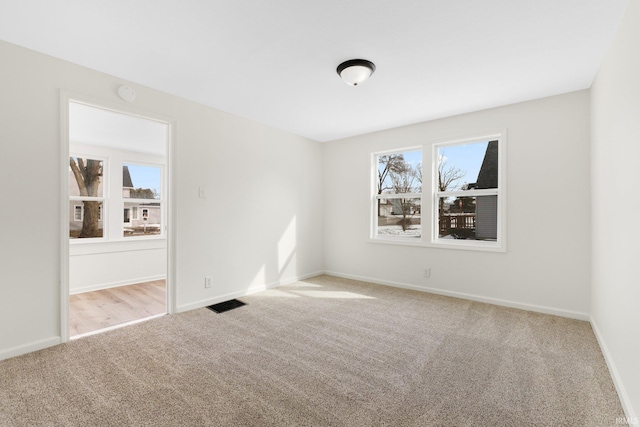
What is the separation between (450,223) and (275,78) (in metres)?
3.00

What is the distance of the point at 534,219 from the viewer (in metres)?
3.34

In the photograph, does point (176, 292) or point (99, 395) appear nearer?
point (99, 395)

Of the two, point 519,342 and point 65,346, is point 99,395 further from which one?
point 519,342

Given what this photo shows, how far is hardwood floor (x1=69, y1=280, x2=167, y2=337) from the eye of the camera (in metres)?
3.07

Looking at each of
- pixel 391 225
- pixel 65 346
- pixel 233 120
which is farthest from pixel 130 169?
pixel 391 225

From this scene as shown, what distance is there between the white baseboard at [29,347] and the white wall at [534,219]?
13.3 ft

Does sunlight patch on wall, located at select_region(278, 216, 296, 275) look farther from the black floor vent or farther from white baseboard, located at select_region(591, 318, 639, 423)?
white baseboard, located at select_region(591, 318, 639, 423)

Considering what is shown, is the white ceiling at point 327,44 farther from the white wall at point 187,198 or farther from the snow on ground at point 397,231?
the snow on ground at point 397,231

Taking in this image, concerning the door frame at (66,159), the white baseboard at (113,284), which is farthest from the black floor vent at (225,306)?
the white baseboard at (113,284)

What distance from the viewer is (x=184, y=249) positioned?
334 cm

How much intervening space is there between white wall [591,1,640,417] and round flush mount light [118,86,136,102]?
3.89 m

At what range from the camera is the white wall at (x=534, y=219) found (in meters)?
3.10

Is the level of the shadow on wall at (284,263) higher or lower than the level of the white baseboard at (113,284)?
higher

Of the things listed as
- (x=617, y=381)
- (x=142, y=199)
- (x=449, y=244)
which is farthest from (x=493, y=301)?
(x=142, y=199)
